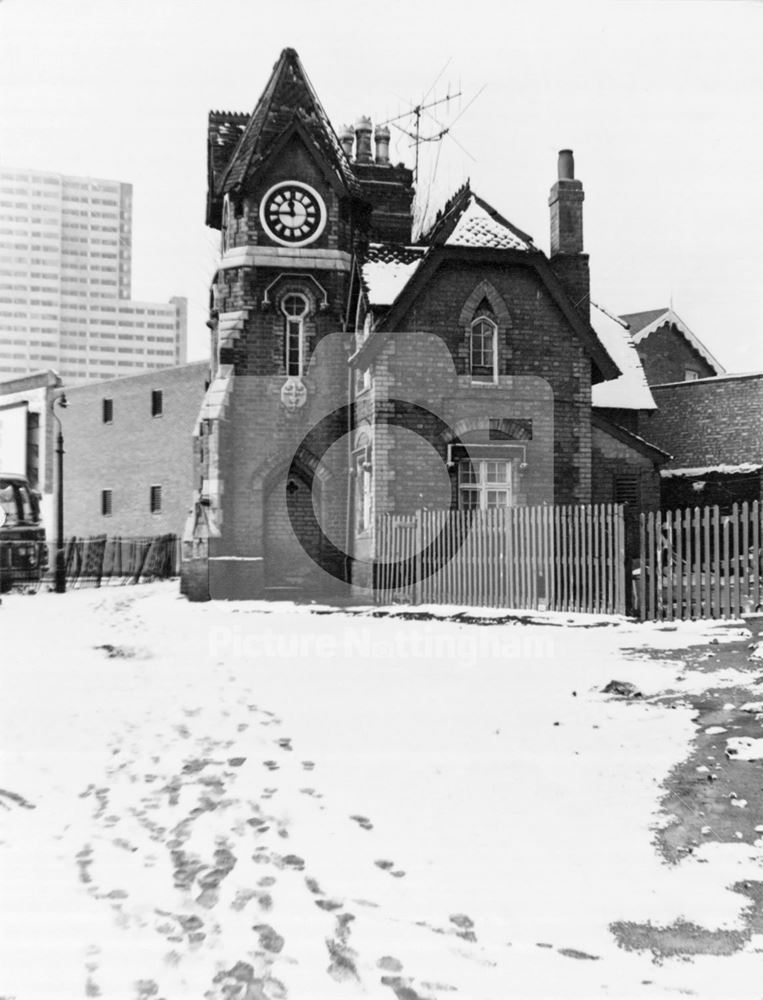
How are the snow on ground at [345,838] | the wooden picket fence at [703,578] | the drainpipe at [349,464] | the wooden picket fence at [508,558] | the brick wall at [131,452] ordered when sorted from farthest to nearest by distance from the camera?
the brick wall at [131,452]
the drainpipe at [349,464]
the wooden picket fence at [508,558]
the wooden picket fence at [703,578]
the snow on ground at [345,838]

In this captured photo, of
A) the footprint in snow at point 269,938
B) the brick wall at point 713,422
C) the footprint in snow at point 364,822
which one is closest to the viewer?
the footprint in snow at point 269,938

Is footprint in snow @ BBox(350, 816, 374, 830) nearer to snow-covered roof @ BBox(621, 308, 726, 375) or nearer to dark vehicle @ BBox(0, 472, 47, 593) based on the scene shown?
dark vehicle @ BBox(0, 472, 47, 593)

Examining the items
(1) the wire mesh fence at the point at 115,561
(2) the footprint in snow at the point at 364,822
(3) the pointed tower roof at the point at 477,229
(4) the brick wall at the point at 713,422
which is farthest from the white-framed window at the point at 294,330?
(2) the footprint in snow at the point at 364,822

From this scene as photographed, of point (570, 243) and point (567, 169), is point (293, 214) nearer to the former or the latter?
point (567, 169)

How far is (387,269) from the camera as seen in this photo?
1883cm

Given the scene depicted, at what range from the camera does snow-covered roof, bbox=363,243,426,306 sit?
18.0 metres

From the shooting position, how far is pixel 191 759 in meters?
6.01

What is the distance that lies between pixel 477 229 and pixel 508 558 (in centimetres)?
774

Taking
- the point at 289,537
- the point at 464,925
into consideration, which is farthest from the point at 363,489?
the point at 464,925

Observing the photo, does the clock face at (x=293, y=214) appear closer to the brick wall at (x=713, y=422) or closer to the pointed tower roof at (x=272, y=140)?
the pointed tower roof at (x=272, y=140)

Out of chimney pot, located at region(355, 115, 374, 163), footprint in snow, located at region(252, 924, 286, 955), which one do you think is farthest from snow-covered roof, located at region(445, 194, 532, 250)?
footprint in snow, located at region(252, 924, 286, 955)

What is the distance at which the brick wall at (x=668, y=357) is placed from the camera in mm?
32219

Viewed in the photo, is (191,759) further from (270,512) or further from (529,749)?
(270,512)

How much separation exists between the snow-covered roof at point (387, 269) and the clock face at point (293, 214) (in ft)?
5.24
